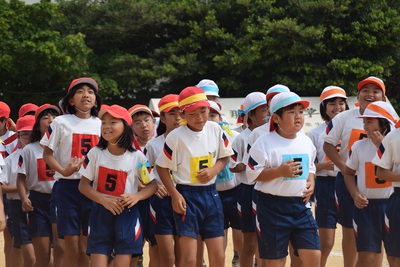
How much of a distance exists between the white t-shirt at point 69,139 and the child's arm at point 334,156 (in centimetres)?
223

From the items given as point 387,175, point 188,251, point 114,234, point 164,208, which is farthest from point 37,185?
point 387,175

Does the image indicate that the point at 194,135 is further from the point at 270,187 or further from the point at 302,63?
the point at 302,63

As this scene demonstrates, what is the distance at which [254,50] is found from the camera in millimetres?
17172

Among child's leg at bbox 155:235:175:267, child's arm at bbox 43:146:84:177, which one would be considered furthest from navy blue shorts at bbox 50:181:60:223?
child's leg at bbox 155:235:175:267

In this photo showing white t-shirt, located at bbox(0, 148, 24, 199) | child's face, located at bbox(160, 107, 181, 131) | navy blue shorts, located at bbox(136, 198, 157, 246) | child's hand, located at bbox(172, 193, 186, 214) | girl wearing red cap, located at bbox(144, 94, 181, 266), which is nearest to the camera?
child's hand, located at bbox(172, 193, 186, 214)

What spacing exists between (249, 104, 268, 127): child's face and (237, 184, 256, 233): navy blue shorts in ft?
2.18

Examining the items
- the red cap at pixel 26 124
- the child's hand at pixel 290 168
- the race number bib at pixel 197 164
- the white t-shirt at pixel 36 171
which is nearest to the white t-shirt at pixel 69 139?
the white t-shirt at pixel 36 171

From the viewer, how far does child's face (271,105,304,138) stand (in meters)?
5.88

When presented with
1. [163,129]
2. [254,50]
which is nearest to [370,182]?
[163,129]

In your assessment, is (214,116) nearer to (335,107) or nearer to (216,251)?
(335,107)

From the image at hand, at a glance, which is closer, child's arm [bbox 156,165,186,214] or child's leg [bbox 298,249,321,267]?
child's leg [bbox 298,249,321,267]

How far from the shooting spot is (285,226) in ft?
18.9

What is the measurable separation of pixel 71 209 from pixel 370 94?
3.03m

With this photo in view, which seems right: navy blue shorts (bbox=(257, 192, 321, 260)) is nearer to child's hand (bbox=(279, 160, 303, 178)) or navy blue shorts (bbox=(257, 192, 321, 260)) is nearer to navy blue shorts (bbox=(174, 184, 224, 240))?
child's hand (bbox=(279, 160, 303, 178))
